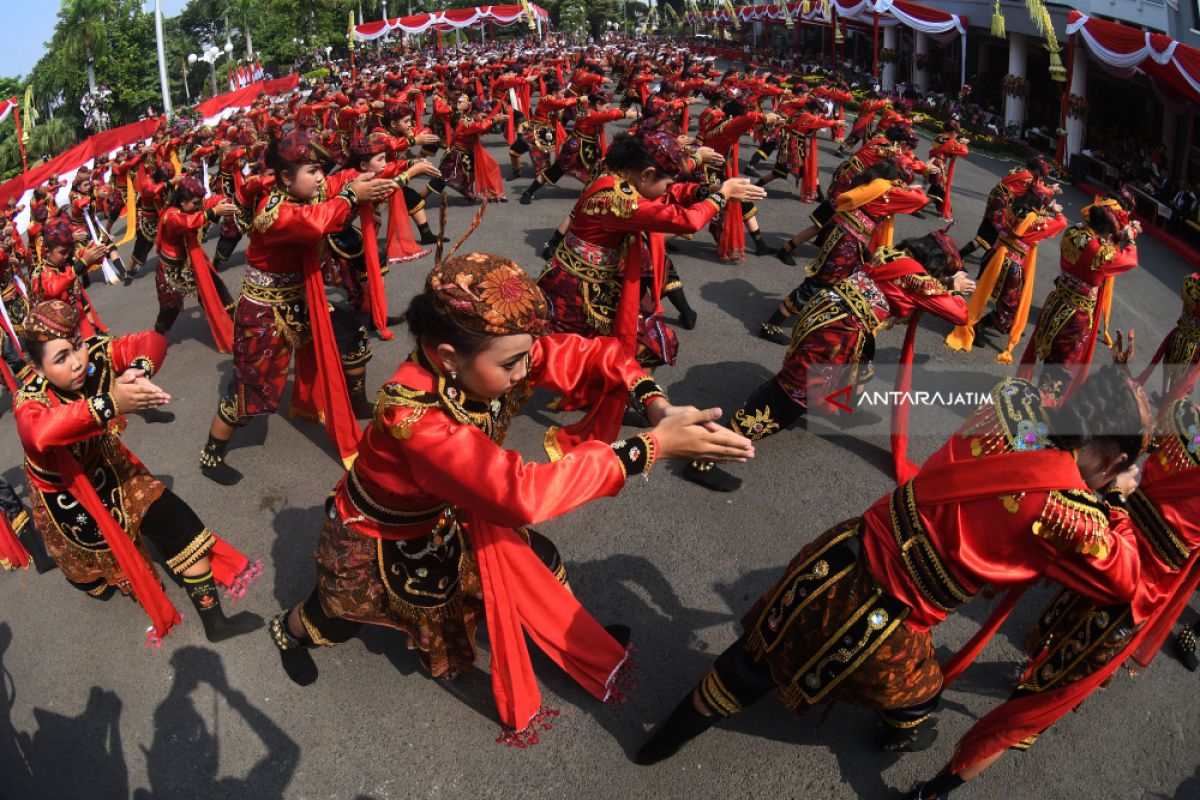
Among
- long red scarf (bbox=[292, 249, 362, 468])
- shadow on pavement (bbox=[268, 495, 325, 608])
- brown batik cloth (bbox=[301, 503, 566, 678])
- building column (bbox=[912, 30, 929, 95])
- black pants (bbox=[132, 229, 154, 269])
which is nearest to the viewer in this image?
brown batik cloth (bbox=[301, 503, 566, 678])

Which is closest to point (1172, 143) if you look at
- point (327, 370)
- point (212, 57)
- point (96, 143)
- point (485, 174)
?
point (485, 174)

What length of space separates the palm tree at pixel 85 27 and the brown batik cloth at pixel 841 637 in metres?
42.9

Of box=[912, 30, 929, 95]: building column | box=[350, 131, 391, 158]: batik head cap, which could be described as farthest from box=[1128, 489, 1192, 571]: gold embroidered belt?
box=[912, 30, 929, 95]: building column

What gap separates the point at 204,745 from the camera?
303 centimetres

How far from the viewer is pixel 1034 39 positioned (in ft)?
56.4

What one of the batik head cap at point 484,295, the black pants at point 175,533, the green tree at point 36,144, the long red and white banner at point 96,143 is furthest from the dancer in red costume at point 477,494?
the green tree at point 36,144

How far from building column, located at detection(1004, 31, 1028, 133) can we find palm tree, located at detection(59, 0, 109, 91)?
121 ft

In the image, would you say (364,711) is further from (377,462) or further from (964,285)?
(964,285)

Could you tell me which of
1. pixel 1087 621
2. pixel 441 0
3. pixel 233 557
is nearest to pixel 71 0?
pixel 441 0

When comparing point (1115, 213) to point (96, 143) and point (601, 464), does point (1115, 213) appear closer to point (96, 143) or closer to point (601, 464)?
point (601, 464)

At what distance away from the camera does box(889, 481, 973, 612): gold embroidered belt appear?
2.16 metres

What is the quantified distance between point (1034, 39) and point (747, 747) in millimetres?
19137

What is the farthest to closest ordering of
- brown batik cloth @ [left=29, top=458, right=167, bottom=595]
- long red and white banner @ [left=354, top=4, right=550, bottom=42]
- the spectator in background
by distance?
long red and white banner @ [left=354, top=4, right=550, bottom=42]
the spectator in background
brown batik cloth @ [left=29, top=458, right=167, bottom=595]

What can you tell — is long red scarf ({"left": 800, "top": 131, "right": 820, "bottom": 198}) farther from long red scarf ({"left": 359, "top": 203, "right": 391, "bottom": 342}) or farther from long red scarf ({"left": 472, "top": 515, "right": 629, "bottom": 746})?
long red scarf ({"left": 472, "top": 515, "right": 629, "bottom": 746})
